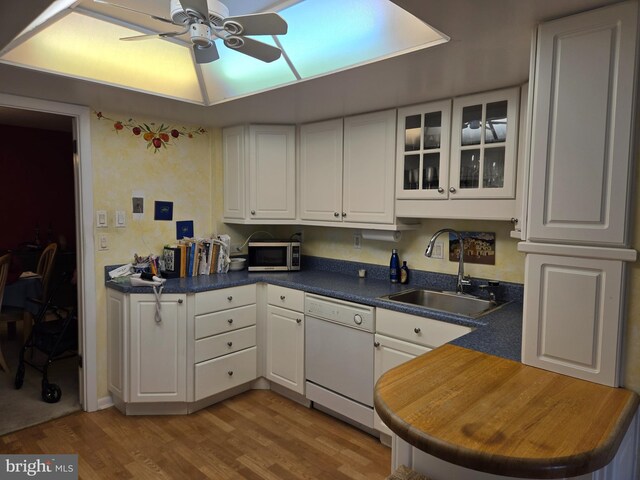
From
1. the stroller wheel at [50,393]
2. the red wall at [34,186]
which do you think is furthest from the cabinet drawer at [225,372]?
the red wall at [34,186]

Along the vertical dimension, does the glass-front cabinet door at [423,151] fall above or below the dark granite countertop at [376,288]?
above

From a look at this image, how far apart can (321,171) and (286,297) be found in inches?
38.9

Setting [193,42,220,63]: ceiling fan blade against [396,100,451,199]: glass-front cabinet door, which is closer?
[193,42,220,63]: ceiling fan blade

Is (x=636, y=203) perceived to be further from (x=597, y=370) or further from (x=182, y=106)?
(x=182, y=106)

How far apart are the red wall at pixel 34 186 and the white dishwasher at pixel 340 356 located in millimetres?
3961

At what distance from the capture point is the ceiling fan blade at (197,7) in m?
1.40

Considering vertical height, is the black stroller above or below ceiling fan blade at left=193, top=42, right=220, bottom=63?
below

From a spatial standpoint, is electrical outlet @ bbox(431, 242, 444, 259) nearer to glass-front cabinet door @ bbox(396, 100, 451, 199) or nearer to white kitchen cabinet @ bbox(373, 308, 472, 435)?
glass-front cabinet door @ bbox(396, 100, 451, 199)

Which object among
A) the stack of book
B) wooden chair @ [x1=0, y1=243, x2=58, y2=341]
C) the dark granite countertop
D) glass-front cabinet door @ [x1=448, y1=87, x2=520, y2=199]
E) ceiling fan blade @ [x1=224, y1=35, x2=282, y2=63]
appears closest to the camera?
ceiling fan blade @ [x1=224, y1=35, x2=282, y2=63]

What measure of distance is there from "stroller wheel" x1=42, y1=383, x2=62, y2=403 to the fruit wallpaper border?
187 centimetres

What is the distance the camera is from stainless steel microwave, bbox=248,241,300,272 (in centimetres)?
336

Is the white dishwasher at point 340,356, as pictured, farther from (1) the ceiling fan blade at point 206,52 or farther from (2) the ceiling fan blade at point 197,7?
(2) the ceiling fan blade at point 197,7

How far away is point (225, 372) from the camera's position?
3.00 m

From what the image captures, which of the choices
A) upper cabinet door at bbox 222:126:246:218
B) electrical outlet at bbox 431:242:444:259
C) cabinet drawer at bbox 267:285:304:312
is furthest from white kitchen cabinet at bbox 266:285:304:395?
electrical outlet at bbox 431:242:444:259
